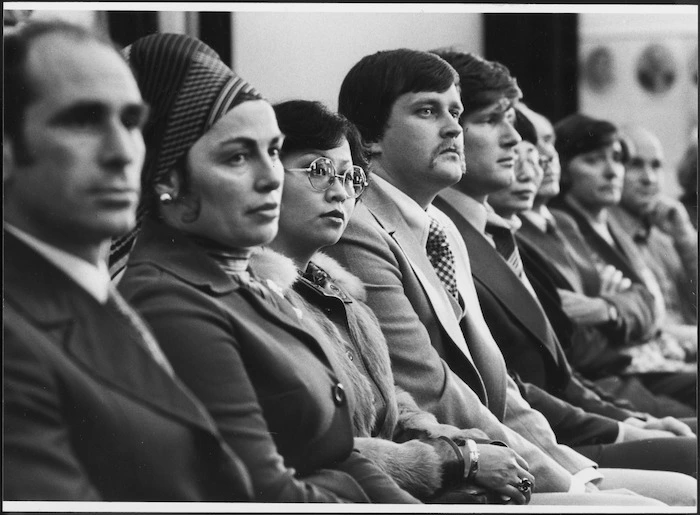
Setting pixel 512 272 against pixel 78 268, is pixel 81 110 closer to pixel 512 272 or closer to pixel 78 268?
pixel 78 268

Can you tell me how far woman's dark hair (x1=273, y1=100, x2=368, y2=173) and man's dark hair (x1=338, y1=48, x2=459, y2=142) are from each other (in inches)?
4.4

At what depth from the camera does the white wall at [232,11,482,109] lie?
3.73 meters

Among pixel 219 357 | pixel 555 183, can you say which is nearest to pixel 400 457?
pixel 219 357

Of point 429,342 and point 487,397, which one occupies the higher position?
point 429,342

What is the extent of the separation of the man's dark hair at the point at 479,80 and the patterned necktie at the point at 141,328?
1352 mm

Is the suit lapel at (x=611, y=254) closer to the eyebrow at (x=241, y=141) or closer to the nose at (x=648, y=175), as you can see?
the nose at (x=648, y=175)

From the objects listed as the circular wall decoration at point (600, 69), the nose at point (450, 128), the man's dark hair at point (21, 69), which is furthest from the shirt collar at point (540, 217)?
the man's dark hair at point (21, 69)

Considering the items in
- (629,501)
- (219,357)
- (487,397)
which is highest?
(219,357)

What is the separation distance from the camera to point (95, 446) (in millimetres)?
3244

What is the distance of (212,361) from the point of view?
3254mm

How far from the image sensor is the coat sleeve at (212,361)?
10.7 feet

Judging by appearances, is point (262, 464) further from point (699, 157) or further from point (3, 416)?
point (699, 157)

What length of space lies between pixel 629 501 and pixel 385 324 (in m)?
0.98

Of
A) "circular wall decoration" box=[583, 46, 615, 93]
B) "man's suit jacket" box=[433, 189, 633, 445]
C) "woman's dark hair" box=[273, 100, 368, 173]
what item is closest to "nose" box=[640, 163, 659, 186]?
"circular wall decoration" box=[583, 46, 615, 93]
